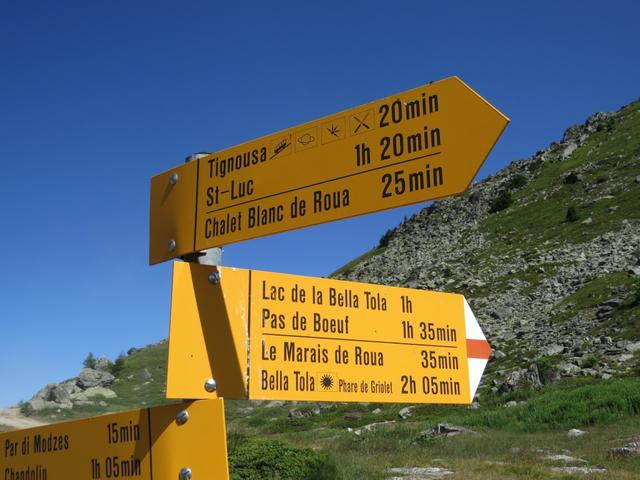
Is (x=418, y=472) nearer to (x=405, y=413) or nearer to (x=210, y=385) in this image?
(x=210, y=385)

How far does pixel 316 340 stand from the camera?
3836 mm

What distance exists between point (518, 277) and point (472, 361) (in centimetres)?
4590

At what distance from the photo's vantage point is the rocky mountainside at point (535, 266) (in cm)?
3189

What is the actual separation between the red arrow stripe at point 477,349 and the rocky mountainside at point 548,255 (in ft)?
78.1

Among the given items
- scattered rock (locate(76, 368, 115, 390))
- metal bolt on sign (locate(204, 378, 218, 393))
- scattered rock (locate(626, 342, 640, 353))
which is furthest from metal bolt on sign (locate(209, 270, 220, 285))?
scattered rock (locate(76, 368, 115, 390))

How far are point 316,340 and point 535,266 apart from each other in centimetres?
4754

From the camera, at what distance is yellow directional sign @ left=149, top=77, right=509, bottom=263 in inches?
129

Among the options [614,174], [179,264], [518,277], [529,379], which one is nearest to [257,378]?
[179,264]

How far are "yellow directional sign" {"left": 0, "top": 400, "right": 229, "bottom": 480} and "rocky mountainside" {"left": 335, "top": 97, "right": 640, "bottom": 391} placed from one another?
82.8ft

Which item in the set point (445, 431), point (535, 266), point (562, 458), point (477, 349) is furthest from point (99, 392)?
point (477, 349)

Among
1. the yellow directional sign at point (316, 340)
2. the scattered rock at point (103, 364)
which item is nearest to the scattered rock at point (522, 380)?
the yellow directional sign at point (316, 340)

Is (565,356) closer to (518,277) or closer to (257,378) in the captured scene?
(518,277)

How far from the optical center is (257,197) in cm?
382

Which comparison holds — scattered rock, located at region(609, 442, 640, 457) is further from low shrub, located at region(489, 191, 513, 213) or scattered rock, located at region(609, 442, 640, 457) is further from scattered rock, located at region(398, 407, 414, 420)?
low shrub, located at region(489, 191, 513, 213)
